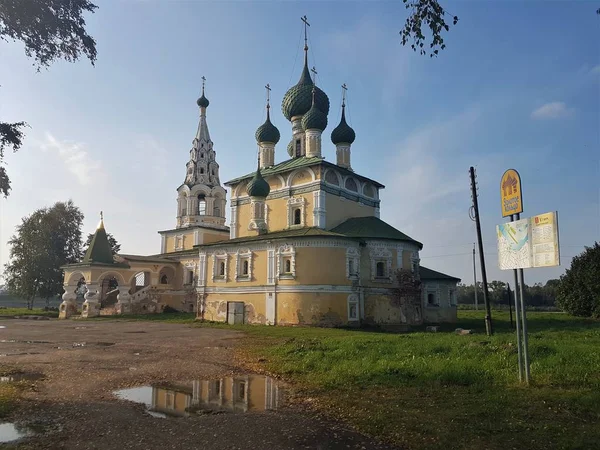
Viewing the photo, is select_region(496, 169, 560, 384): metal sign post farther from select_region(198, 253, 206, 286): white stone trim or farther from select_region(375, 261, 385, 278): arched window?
select_region(198, 253, 206, 286): white stone trim

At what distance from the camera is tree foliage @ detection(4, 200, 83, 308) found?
42406 millimetres

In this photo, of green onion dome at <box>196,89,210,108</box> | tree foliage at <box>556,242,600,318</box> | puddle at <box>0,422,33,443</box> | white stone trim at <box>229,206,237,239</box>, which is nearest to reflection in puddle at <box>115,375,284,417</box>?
puddle at <box>0,422,33,443</box>

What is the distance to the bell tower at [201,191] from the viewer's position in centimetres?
4159

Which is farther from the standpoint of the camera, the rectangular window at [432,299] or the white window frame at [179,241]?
the white window frame at [179,241]

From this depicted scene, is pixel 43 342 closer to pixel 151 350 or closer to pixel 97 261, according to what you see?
pixel 151 350

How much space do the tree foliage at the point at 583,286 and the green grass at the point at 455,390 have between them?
76.0 feet

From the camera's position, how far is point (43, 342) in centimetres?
1584

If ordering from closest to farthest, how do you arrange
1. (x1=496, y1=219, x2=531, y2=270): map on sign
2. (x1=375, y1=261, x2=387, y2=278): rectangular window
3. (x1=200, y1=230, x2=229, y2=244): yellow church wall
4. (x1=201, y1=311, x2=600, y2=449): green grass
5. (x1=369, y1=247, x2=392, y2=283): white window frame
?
(x1=201, y1=311, x2=600, y2=449): green grass < (x1=496, y1=219, x2=531, y2=270): map on sign < (x1=369, y1=247, x2=392, y2=283): white window frame < (x1=375, y1=261, x2=387, y2=278): rectangular window < (x1=200, y1=230, x2=229, y2=244): yellow church wall

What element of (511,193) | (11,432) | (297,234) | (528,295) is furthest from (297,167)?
(528,295)

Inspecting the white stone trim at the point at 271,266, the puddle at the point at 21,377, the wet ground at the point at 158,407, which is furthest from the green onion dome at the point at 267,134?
Answer: the puddle at the point at 21,377

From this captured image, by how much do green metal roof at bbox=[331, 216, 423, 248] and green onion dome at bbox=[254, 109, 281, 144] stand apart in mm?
9481

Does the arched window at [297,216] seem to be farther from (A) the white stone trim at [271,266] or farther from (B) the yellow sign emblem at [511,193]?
(B) the yellow sign emblem at [511,193]

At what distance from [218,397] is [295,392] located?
1.36 metres

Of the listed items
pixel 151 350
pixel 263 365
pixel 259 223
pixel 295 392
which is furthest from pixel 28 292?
pixel 295 392
